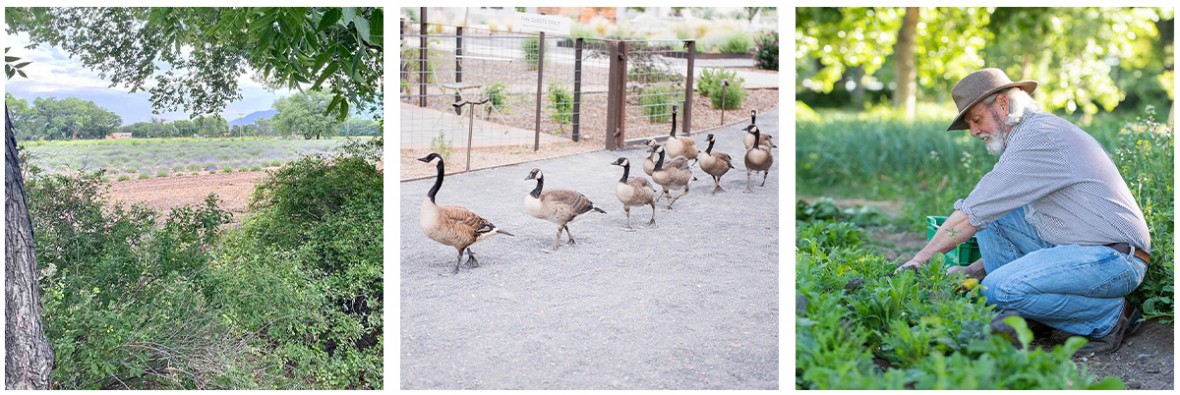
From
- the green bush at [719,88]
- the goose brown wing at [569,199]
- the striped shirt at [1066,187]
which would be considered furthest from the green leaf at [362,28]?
the striped shirt at [1066,187]

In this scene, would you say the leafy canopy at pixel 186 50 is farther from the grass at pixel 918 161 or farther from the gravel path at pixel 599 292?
the grass at pixel 918 161

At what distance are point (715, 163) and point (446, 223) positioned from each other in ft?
3.97

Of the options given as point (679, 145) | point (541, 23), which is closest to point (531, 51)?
point (541, 23)

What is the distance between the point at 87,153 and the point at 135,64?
526mm

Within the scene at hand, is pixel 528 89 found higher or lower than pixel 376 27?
lower

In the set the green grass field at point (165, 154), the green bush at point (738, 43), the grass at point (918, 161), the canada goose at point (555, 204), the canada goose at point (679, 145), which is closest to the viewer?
the canada goose at point (555, 204)

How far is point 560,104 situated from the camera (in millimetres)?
3998

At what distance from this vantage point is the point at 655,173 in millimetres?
3939

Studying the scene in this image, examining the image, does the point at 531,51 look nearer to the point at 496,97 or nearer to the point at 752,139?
the point at 496,97

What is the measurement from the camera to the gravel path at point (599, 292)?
3531 mm

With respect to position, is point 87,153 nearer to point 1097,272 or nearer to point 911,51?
point 1097,272

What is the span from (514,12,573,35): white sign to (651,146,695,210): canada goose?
676 millimetres

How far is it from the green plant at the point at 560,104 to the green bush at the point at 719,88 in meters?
0.58
